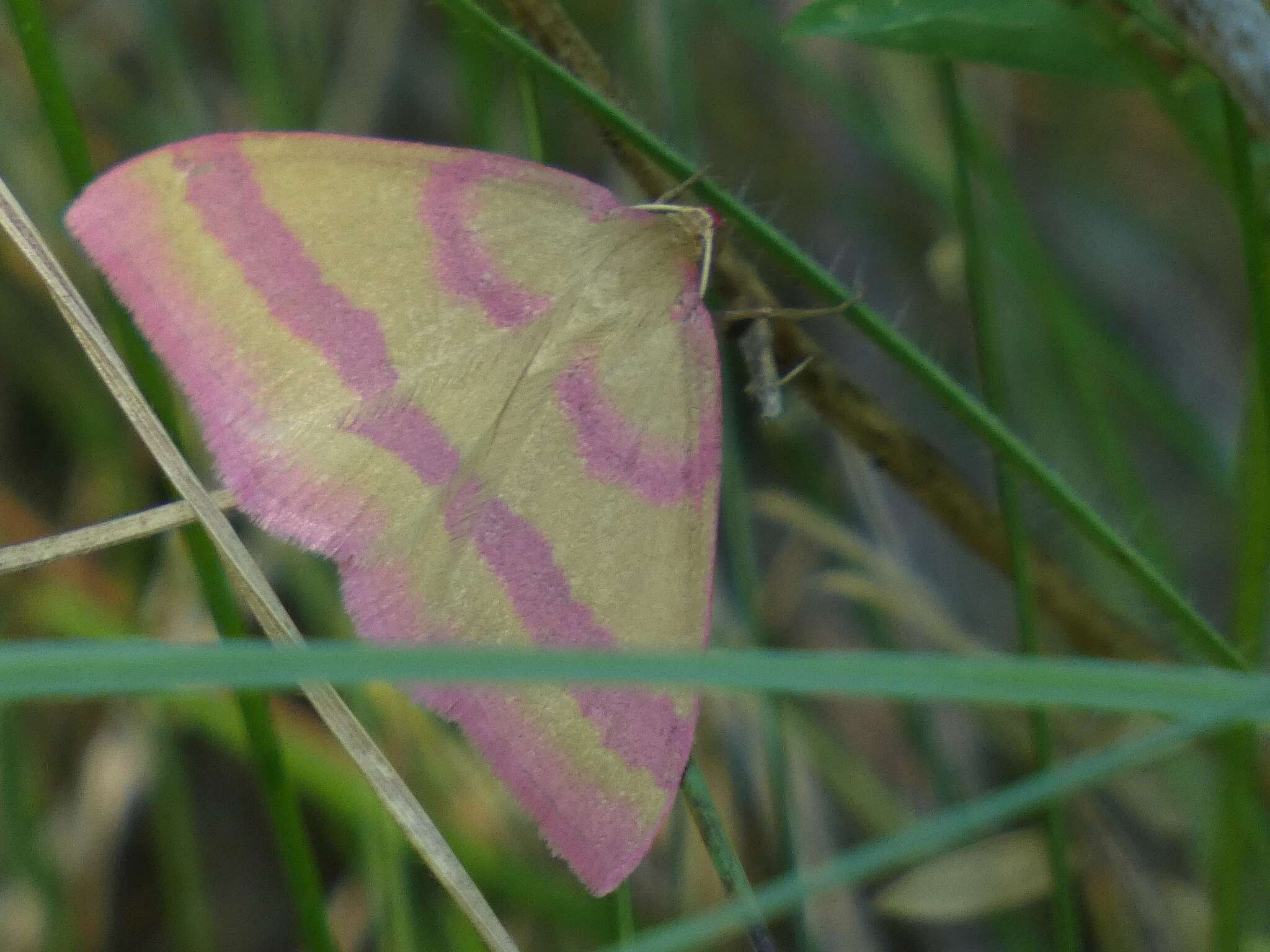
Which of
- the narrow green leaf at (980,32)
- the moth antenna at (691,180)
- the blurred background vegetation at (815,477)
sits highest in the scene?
the narrow green leaf at (980,32)

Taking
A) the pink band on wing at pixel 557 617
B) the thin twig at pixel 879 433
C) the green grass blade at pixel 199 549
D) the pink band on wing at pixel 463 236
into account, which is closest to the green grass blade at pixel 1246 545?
the thin twig at pixel 879 433

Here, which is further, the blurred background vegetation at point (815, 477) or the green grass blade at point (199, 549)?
the blurred background vegetation at point (815, 477)

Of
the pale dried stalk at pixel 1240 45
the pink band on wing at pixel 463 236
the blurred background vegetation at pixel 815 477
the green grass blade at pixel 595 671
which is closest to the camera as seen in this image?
the green grass blade at pixel 595 671

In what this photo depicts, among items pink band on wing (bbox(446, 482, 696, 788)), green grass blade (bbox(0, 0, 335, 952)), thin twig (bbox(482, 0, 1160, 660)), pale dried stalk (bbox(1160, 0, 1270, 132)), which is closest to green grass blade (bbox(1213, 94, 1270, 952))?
pale dried stalk (bbox(1160, 0, 1270, 132))

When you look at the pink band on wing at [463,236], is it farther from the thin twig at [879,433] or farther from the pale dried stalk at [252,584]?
the pale dried stalk at [252,584]

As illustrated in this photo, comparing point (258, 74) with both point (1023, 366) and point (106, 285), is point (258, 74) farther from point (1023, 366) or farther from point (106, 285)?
point (1023, 366)

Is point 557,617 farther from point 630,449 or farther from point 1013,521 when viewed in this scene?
point 1013,521
